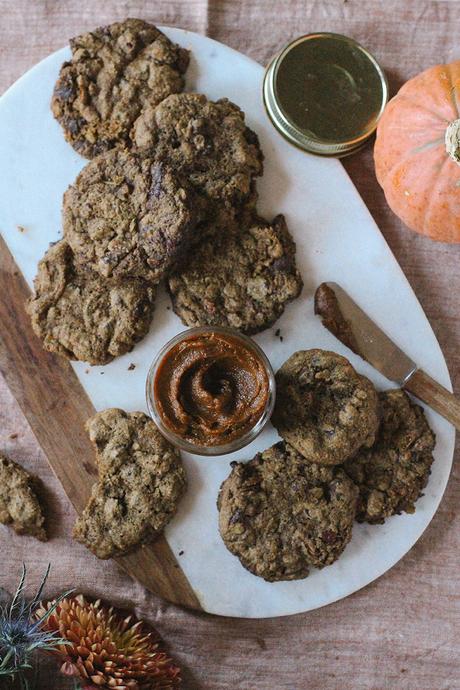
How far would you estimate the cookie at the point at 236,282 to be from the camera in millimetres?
2512

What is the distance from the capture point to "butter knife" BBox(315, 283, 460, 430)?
257 centimetres

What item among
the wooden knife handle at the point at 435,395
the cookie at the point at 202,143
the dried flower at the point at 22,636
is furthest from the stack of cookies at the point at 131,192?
the dried flower at the point at 22,636

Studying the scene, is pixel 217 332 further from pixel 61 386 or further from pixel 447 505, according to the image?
pixel 447 505

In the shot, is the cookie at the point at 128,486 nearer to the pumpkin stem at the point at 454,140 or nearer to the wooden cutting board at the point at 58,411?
the wooden cutting board at the point at 58,411

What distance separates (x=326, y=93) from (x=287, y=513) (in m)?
1.59

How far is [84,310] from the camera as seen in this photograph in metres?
2.51

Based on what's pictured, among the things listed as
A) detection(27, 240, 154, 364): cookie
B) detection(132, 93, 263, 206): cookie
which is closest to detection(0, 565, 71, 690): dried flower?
detection(27, 240, 154, 364): cookie

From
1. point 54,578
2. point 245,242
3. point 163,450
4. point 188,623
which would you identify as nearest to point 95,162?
point 245,242

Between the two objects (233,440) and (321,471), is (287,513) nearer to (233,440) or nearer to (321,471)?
(321,471)

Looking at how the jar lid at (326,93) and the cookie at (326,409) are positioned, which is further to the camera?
the jar lid at (326,93)

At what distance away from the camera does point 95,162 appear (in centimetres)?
246

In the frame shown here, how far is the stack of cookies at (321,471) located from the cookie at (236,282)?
232 mm

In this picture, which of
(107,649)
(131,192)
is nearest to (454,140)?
(131,192)

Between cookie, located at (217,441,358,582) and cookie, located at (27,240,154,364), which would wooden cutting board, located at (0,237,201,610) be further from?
cookie, located at (217,441,358,582)
